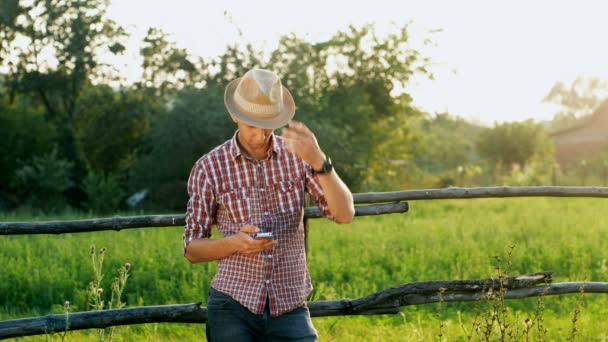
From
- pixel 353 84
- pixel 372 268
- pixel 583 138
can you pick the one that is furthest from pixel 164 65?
pixel 583 138

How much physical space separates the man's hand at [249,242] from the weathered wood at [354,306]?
5.13ft

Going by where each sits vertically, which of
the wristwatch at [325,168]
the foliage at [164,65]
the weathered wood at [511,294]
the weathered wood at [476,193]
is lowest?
the weathered wood at [511,294]

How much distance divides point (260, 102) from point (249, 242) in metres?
0.59

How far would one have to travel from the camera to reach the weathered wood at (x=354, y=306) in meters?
4.46

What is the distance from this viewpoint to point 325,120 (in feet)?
78.0

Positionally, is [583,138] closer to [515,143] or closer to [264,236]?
[515,143]

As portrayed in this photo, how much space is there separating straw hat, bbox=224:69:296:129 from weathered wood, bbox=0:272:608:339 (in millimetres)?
1654

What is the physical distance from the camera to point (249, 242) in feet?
10.1

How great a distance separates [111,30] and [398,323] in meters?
21.9

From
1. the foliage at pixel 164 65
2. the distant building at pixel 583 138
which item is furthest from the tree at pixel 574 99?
the foliage at pixel 164 65

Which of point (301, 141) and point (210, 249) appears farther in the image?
point (210, 249)

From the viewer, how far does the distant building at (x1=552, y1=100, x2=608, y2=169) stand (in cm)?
4584

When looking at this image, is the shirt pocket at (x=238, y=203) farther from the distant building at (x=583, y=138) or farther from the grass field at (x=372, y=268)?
the distant building at (x=583, y=138)

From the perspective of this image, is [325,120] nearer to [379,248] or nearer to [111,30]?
[111,30]
